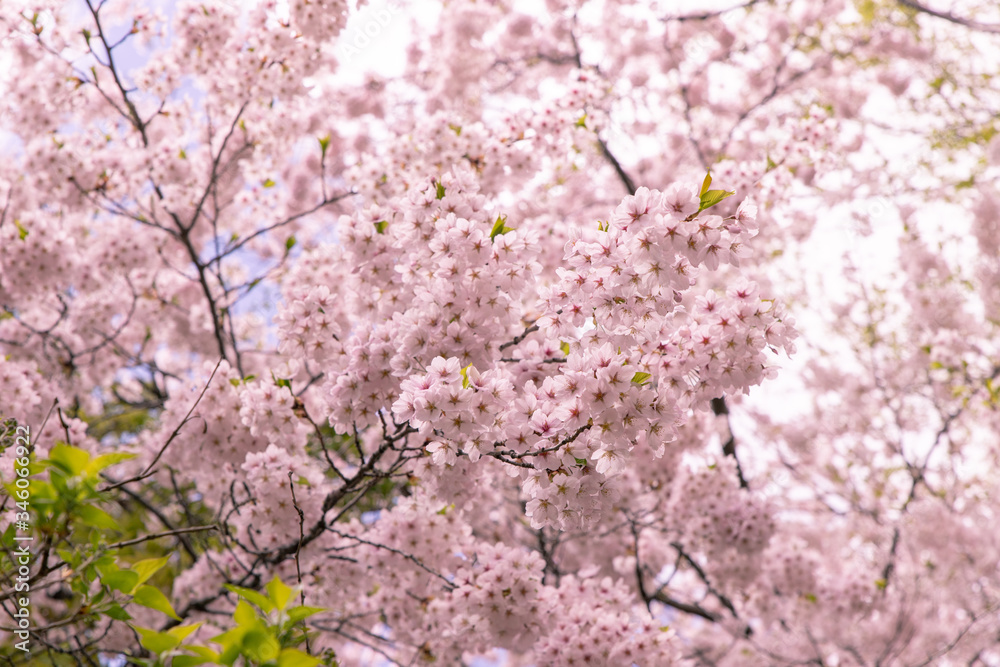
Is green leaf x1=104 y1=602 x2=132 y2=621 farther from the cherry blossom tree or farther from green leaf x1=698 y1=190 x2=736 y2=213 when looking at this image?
green leaf x1=698 y1=190 x2=736 y2=213

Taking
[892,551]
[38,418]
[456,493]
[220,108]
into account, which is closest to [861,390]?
[892,551]

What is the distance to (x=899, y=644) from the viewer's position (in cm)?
743

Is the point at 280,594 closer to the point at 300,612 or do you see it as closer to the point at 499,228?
the point at 300,612

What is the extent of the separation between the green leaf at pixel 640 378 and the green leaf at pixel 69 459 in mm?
1735

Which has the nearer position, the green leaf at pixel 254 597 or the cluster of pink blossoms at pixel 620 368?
the green leaf at pixel 254 597

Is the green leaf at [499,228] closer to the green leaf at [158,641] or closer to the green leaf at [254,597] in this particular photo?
the green leaf at [254,597]

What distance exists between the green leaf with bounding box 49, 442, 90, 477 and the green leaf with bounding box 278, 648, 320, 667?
69cm

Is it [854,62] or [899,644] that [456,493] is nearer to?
[899,644]

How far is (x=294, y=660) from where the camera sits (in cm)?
141

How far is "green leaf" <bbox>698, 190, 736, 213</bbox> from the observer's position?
215 centimetres

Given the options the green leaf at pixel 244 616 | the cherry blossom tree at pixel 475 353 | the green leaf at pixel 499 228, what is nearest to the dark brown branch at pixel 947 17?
the cherry blossom tree at pixel 475 353

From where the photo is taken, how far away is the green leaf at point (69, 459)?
1.46 metres

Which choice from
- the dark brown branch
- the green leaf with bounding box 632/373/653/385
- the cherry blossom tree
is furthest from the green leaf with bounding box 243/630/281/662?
the dark brown branch

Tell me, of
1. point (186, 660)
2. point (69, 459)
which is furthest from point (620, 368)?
point (69, 459)
